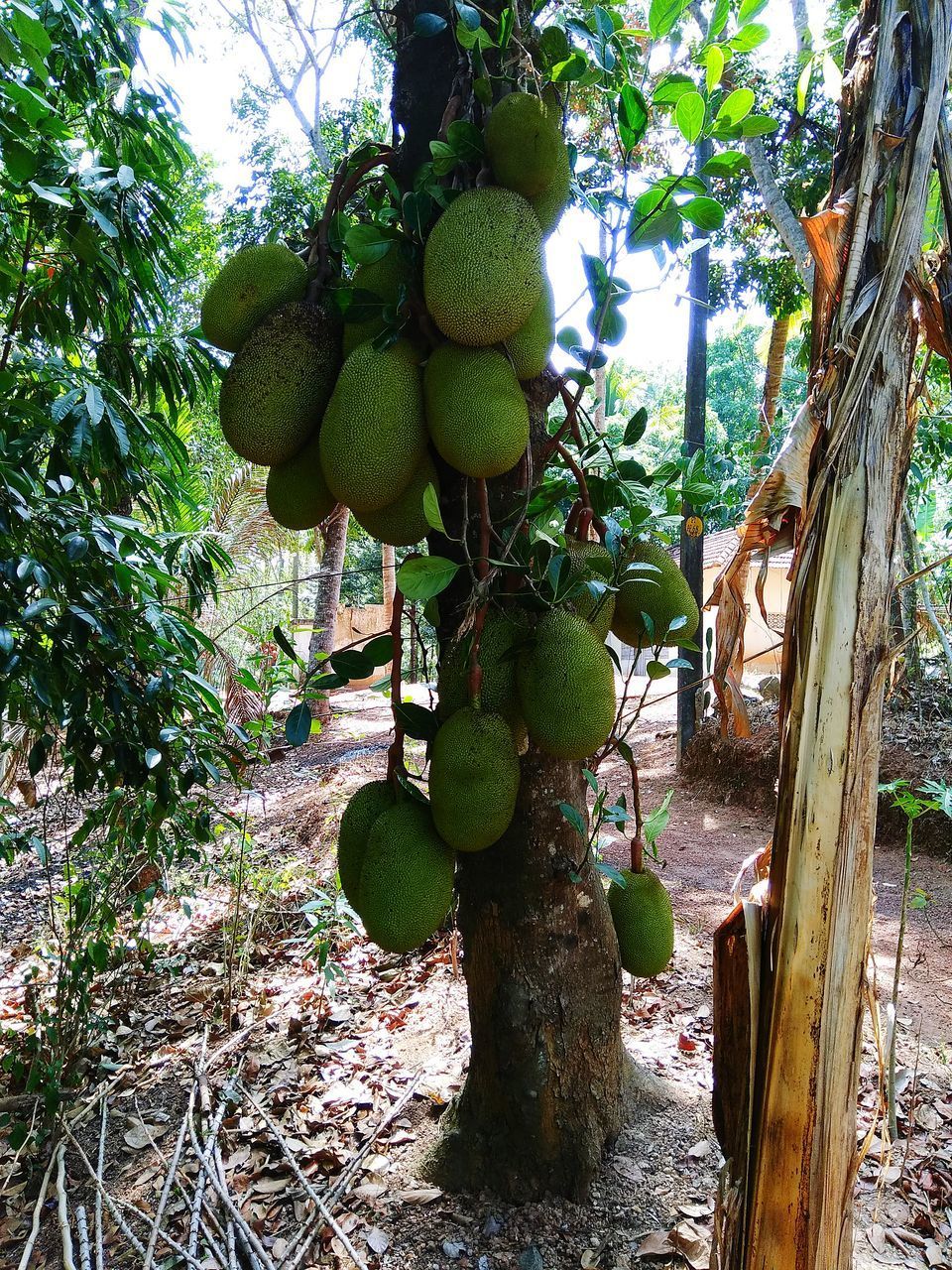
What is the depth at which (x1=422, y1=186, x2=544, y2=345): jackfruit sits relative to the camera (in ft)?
3.06

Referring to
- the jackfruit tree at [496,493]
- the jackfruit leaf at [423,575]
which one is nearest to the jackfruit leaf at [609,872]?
the jackfruit tree at [496,493]

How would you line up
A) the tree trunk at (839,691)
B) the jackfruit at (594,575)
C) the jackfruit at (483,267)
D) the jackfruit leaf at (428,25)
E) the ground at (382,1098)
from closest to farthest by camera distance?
1. the tree trunk at (839,691)
2. the jackfruit at (483,267)
3. the jackfruit leaf at (428,25)
4. the jackfruit at (594,575)
5. the ground at (382,1098)

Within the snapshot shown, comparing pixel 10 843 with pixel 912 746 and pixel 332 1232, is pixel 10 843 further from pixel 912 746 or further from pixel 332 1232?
pixel 912 746

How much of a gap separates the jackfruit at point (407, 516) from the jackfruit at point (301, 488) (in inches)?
3.0

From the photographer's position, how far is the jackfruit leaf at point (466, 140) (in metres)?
0.99

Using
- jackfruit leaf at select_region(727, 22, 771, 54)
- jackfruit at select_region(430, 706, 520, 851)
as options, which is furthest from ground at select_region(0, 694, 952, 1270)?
jackfruit leaf at select_region(727, 22, 771, 54)

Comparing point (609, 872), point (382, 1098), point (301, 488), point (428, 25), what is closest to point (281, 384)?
point (301, 488)

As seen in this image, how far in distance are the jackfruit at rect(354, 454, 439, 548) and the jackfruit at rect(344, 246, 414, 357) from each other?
180 millimetres

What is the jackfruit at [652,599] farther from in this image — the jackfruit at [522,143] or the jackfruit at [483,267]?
the jackfruit at [522,143]

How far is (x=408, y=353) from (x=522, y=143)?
28 centimetres

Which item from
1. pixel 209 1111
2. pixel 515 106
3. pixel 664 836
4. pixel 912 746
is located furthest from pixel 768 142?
pixel 209 1111

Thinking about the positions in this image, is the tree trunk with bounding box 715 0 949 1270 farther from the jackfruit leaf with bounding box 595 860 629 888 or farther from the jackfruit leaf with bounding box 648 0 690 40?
the jackfruit leaf with bounding box 595 860 629 888

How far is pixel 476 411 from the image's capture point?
959 millimetres

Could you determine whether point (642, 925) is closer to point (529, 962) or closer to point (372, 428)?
point (529, 962)
